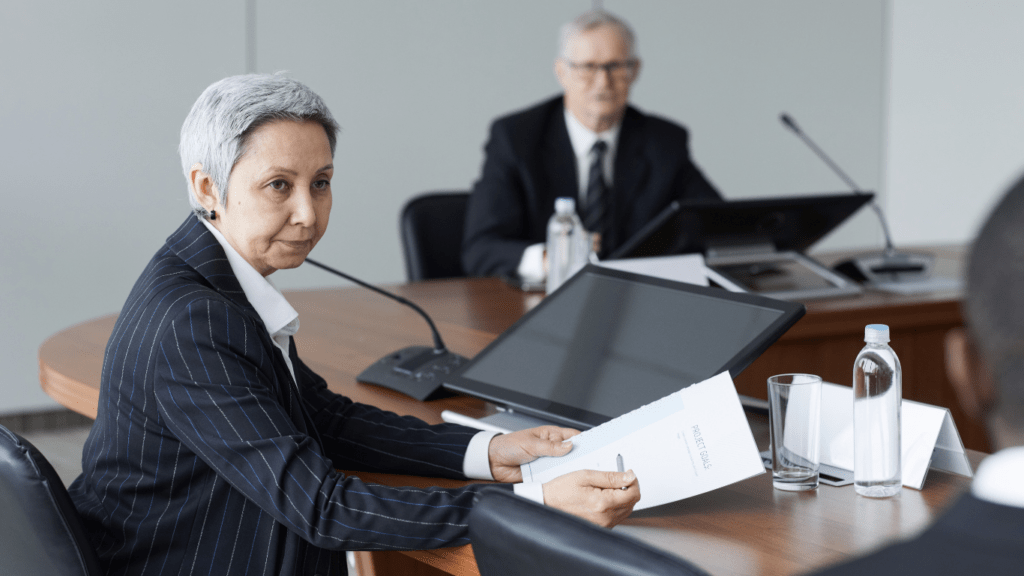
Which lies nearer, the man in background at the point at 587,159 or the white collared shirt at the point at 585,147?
the man in background at the point at 587,159

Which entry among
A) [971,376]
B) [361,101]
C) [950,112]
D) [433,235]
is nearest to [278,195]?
[971,376]

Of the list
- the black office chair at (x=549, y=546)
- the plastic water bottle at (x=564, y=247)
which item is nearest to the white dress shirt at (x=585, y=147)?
the plastic water bottle at (x=564, y=247)

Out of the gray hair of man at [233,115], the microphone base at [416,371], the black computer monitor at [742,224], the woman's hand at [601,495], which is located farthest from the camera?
the black computer monitor at [742,224]

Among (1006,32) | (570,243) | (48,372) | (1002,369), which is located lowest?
(48,372)

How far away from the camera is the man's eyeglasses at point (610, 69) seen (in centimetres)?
286

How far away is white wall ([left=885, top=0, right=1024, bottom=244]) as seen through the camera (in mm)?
4949

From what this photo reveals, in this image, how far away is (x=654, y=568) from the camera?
0.68m

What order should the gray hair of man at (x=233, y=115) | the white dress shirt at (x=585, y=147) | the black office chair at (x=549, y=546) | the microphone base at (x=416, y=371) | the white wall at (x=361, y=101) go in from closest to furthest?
the black office chair at (x=549, y=546) → the gray hair of man at (x=233, y=115) → the microphone base at (x=416, y=371) → the white dress shirt at (x=585, y=147) → the white wall at (x=361, y=101)

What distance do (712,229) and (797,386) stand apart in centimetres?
113

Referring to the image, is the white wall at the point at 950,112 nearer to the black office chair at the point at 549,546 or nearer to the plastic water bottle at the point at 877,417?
the plastic water bottle at the point at 877,417

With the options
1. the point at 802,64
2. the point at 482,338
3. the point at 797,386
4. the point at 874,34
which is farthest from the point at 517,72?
the point at 797,386

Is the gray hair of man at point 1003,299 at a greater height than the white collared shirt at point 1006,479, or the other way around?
the gray hair of man at point 1003,299

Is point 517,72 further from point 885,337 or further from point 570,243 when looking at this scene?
point 885,337

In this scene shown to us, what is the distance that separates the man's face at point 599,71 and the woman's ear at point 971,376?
2380mm
